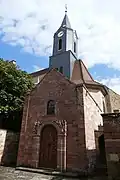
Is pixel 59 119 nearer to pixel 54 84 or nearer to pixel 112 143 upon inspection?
pixel 54 84

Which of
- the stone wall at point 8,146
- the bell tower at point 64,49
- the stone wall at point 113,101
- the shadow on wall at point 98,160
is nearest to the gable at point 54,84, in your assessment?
the stone wall at point 8,146

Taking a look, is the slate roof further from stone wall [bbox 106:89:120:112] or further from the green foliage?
the green foliage

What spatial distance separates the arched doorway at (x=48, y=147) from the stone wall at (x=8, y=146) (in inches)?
157

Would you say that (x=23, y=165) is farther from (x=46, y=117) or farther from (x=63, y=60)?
(x=63, y=60)

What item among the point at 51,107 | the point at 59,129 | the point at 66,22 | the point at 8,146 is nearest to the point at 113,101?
the point at 51,107

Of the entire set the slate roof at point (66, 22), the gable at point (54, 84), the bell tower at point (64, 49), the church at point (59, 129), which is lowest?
the church at point (59, 129)

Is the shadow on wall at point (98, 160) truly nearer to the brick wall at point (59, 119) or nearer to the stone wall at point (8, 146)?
the brick wall at point (59, 119)

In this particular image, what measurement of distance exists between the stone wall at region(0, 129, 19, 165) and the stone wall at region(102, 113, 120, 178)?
10.2 meters

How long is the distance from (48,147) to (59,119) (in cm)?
234

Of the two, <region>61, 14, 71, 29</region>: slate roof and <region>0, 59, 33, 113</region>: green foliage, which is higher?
<region>61, 14, 71, 29</region>: slate roof

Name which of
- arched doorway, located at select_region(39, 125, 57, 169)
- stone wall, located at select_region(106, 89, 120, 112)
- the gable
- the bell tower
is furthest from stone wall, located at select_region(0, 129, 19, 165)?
stone wall, located at select_region(106, 89, 120, 112)

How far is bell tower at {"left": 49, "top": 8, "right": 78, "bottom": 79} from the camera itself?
26975 millimetres

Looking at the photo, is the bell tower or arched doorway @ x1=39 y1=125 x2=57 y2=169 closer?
arched doorway @ x1=39 y1=125 x2=57 y2=169

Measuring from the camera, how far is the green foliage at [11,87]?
17.0 metres
